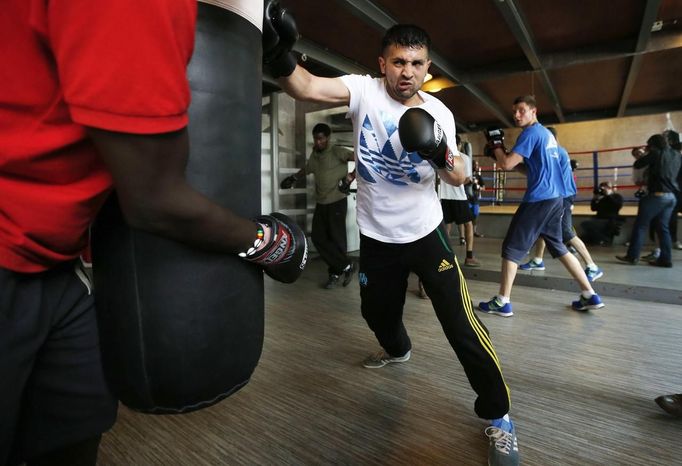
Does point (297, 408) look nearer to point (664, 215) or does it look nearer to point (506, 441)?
point (506, 441)

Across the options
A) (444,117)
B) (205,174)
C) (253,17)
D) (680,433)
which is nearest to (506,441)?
(680,433)

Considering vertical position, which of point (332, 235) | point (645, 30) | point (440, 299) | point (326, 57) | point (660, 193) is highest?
point (645, 30)

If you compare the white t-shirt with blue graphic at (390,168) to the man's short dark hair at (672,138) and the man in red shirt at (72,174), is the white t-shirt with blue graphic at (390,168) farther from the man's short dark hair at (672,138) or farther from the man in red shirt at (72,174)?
the man's short dark hair at (672,138)

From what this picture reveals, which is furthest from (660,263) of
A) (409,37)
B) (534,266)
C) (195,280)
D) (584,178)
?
(584,178)

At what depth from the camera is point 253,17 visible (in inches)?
27.0

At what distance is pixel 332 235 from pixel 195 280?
346cm

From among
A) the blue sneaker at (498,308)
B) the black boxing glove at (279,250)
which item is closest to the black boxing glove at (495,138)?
the blue sneaker at (498,308)

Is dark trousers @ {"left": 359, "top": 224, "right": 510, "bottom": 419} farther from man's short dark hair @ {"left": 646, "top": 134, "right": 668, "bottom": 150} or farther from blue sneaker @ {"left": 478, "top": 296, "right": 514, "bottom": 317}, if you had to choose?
man's short dark hair @ {"left": 646, "top": 134, "right": 668, "bottom": 150}

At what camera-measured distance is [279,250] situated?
2.38ft

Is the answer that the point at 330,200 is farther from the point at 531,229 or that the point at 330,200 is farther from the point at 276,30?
the point at 276,30

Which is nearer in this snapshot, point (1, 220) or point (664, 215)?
point (1, 220)

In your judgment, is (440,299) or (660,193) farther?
(660,193)

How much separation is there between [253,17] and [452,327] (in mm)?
1138

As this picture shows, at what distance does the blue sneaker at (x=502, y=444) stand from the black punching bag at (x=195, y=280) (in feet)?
3.37
